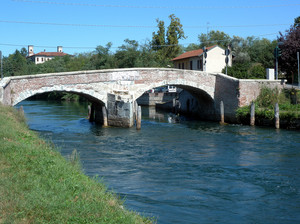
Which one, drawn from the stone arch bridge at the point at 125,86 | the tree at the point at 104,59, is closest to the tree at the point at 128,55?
the tree at the point at 104,59

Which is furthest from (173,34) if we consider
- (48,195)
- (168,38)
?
(48,195)

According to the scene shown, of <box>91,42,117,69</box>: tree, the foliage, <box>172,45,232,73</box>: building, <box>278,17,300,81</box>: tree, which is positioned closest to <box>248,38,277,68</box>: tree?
<box>172,45,232,73</box>: building

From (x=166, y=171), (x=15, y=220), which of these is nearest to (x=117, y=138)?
(x=166, y=171)

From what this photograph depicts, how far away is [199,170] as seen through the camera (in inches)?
498

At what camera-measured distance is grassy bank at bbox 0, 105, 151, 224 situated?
5.40 metres

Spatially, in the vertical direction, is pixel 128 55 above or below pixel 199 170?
above

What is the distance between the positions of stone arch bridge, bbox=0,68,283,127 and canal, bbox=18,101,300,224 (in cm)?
251

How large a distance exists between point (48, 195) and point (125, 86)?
64.5 ft

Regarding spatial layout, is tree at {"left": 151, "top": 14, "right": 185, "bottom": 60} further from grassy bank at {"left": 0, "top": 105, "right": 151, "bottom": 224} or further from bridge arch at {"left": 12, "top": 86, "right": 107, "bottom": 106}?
grassy bank at {"left": 0, "top": 105, "right": 151, "bottom": 224}

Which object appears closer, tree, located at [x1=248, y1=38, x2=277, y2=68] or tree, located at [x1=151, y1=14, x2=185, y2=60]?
tree, located at [x1=248, y1=38, x2=277, y2=68]

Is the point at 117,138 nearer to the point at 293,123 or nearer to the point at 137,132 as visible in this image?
the point at 137,132

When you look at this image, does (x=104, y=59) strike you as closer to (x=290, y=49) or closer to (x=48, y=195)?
(x=290, y=49)

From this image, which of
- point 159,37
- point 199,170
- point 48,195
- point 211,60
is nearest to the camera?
point 48,195

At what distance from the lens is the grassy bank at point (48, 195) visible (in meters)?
5.40
